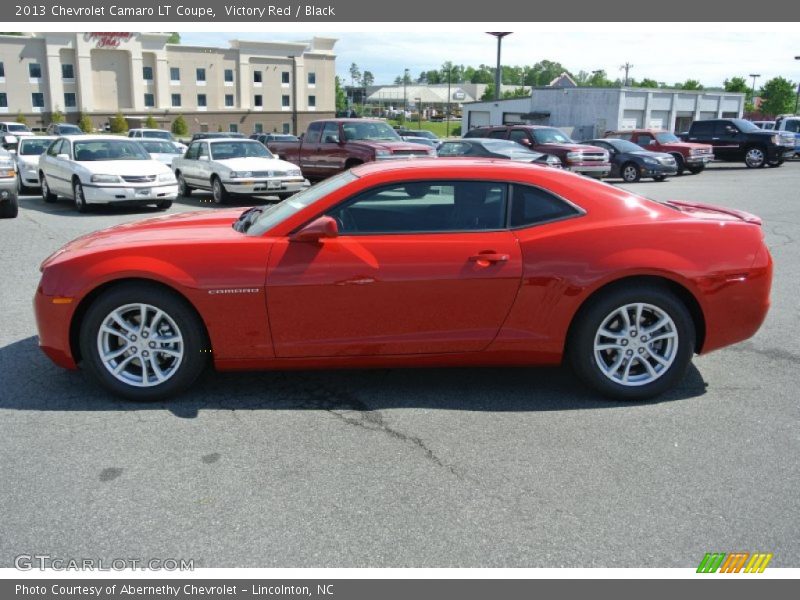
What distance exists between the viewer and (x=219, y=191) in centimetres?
1611

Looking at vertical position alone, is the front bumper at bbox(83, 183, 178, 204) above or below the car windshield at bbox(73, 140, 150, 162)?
below

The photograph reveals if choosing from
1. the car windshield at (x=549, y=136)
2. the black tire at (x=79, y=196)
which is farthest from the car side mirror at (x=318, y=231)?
the car windshield at (x=549, y=136)

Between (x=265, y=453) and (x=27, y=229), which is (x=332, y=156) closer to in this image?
(x=27, y=229)

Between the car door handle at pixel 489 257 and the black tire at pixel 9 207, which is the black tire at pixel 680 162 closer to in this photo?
the black tire at pixel 9 207

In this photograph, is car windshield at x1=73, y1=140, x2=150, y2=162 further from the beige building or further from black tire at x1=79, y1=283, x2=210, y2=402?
the beige building

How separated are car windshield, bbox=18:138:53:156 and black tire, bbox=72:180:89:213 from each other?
4.98m

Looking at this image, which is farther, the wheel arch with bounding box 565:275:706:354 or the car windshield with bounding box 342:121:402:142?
the car windshield with bounding box 342:121:402:142

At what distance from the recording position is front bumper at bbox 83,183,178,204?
13.9 meters

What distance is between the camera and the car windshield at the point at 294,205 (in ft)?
15.5

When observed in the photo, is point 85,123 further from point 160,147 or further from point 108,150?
point 108,150

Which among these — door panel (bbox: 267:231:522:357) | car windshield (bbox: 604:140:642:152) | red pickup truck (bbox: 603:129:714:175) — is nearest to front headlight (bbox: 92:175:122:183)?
door panel (bbox: 267:231:522:357)

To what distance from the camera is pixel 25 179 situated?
58.3 ft

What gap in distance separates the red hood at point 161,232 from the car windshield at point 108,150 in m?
10.7
